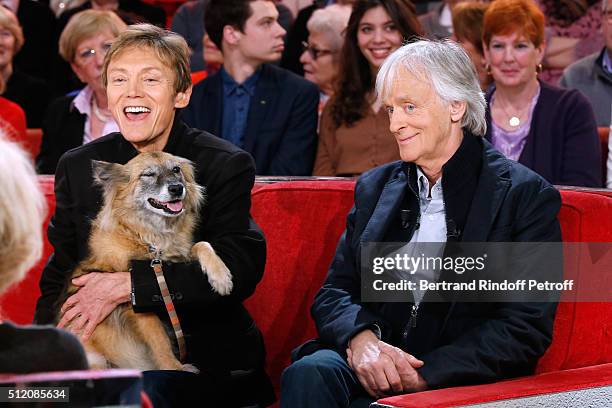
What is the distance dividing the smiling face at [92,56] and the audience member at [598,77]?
235 centimetres

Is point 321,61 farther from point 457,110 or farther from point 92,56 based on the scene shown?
point 457,110

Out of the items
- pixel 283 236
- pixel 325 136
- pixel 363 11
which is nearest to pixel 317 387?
pixel 283 236

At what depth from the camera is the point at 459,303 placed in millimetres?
2975

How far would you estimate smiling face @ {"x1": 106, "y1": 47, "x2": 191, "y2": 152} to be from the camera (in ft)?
10.2

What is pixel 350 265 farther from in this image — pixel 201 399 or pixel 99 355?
pixel 99 355

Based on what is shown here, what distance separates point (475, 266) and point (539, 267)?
18 cm

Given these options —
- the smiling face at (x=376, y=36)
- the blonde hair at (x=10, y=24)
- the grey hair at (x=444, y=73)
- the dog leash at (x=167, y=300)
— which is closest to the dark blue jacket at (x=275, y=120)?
the smiling face at (x=376, y=36)

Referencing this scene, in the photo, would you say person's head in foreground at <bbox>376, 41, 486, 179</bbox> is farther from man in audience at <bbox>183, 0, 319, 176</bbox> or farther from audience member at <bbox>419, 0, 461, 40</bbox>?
audience member at <bbox>419, 0, 461, 40</bbox>

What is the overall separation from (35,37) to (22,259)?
4.93m

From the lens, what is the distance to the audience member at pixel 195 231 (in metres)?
3.03

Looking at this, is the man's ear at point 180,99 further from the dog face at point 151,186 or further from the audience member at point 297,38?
the audience member at point 297,38

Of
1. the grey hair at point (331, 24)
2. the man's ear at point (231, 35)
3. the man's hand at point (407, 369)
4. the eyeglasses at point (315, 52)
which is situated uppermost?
the grey hair at point (331, 24)

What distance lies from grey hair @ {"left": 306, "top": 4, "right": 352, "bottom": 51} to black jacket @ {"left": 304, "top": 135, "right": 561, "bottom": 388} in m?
2.67

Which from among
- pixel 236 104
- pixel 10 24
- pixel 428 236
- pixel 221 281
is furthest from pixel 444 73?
pixel 10 24
